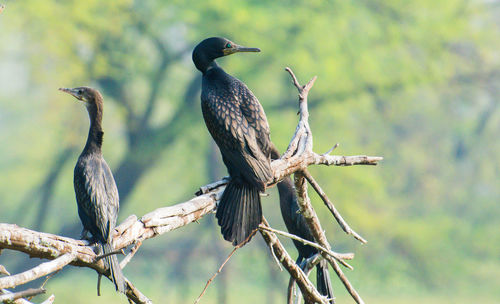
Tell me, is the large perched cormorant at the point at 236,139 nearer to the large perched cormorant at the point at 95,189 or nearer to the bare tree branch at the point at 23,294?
the large perched cormorant at the point at 95,189

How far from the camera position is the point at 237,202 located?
81.8 inches

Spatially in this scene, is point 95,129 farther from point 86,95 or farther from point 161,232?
point 161,232

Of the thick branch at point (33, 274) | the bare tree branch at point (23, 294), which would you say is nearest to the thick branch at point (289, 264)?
the thick branch at point (33, 274)

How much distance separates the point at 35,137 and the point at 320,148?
5.80m

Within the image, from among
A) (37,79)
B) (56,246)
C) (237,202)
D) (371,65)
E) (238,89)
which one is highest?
(37,79)

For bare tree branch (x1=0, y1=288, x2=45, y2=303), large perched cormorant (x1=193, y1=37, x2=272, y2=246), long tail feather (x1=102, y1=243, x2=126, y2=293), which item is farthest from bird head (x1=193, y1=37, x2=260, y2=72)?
bare tree branch (x1=0, y1=288, x2=45, y2=303)

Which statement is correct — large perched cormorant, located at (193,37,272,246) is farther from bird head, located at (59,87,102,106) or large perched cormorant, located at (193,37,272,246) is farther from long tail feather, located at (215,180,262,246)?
bird head, located at (59,87,102,106)

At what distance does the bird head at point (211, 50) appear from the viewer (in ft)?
8.54

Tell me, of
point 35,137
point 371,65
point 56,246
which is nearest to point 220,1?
point 371,65

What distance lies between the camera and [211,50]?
262 cm

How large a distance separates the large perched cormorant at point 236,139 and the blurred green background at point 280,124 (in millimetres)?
7130

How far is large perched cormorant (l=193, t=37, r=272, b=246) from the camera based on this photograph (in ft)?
6.72

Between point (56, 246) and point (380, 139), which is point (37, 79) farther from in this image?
point (56, 246)

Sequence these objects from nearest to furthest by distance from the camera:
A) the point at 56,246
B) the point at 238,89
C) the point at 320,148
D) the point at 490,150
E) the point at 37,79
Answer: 1. the point at 56,246
2. the point at 238,89
3. the point at 320,148
4. the point at 37,79
5. the point at 490,150
